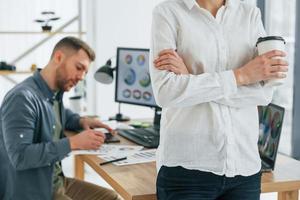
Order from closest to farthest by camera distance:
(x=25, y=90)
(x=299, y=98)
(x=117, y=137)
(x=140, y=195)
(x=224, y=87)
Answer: (x=224, y=87) < (x=140, y=195) < (x=25, y=90) < (x=117, y=137) < (x=299, y=98)

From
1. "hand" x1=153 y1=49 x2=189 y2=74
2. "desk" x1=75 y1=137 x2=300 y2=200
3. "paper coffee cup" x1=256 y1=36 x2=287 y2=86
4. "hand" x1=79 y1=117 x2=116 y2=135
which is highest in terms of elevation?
"paper coffee cup" x1=256 y1=36 x2=287 y2=86

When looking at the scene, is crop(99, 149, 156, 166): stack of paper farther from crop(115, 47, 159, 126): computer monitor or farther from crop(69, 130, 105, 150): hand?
crop(115, 47, 159, 126): computer monitor

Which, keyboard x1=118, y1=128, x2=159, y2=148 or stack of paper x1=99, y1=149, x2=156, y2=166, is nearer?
stack of paper x1=99, y1=149, x2=156, y2=166

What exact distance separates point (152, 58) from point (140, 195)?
0.50m

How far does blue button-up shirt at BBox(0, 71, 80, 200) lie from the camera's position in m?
2.14

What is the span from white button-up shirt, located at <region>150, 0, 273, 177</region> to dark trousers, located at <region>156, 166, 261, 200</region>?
0.02 metres

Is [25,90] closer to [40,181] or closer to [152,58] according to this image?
[40,181]

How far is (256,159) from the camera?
1657 mm

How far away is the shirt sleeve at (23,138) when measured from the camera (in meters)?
2.13

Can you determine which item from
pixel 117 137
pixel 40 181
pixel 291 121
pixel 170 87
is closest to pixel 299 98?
pixel 291 121

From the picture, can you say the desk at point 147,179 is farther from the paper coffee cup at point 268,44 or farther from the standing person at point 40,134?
the paper coffee cup at point 268,44

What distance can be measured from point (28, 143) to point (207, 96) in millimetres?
888

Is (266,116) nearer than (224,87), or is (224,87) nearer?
(224,87)

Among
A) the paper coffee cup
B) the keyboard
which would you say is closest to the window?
the keyboard
